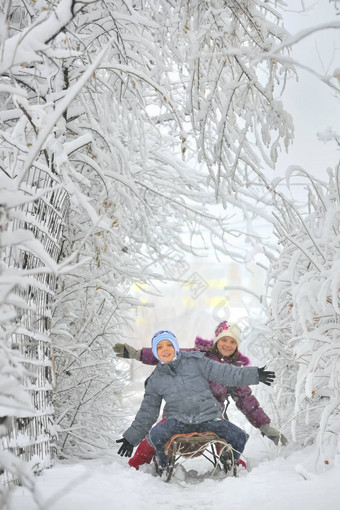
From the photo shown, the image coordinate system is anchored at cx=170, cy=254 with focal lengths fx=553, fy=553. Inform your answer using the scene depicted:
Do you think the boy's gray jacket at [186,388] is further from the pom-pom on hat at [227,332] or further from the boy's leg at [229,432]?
the pom-pom on hat at [227,332]

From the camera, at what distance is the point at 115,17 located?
10.1ft

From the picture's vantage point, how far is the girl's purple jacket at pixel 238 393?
409 cm

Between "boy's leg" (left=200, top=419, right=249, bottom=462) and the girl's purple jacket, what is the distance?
49 centimetres

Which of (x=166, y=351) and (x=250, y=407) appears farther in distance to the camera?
(x=250, y=407)

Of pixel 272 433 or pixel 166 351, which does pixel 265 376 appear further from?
pixel 166 351

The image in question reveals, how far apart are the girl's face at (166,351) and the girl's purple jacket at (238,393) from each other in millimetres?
519

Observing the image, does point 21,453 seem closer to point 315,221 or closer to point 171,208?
point 315,221

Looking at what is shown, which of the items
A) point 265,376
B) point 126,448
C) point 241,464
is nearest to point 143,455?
point 126,448

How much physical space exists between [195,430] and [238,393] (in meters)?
0.71

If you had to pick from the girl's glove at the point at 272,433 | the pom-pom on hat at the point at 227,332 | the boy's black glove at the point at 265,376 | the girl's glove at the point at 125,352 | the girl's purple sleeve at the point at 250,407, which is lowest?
the girl's glove at the point at 272,433

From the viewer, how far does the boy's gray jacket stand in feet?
12.1

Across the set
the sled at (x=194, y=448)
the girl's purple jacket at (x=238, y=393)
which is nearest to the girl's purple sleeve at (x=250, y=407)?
the girl's purple jacket at (x=238, y=393)

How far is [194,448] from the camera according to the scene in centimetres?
360

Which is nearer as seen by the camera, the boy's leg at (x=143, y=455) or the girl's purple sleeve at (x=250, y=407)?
the boy's leg at (x=143, y=455)
